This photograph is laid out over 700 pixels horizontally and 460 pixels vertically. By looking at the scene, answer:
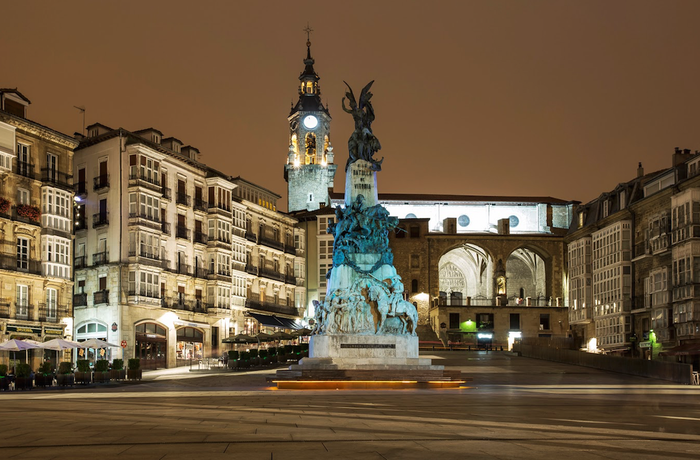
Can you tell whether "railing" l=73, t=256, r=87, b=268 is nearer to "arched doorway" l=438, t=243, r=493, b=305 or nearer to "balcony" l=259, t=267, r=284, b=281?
"balcony" l=259, t=267, r=284, b=281

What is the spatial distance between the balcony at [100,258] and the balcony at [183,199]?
816cm

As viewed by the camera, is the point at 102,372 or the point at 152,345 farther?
the point at 152,345

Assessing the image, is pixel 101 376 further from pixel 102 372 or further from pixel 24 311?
pixel 24 311

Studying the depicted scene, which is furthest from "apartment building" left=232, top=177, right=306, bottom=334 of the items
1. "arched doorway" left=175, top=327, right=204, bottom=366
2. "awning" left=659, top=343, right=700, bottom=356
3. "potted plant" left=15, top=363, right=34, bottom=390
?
"potted plant" left=15, top=363, right=34, bottom=390

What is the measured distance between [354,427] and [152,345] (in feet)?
156

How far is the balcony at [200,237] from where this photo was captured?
70.1 metres

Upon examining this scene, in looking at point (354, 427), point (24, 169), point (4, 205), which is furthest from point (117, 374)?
point (354, 427)

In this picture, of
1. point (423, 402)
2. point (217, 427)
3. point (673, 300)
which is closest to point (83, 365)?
point (423, 402)

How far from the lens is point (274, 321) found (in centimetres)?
8181

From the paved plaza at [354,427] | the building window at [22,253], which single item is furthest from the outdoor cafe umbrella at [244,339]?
the paved plaza at [354,427]

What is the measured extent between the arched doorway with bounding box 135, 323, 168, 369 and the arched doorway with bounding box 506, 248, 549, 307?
135 ft

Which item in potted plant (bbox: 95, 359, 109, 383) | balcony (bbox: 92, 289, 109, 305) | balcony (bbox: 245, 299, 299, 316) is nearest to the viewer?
potted plant (bbox: 95, 359, 109, 383)

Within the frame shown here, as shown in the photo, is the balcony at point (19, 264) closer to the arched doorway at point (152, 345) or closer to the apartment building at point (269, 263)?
the arched doorway at point (152, 345)

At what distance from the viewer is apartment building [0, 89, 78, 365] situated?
5072cm
